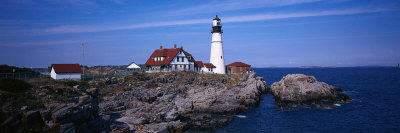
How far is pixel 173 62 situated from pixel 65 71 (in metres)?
20.2

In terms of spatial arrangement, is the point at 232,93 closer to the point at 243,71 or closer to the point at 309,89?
the point at 309,89

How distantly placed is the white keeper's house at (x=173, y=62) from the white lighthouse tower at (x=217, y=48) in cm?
128

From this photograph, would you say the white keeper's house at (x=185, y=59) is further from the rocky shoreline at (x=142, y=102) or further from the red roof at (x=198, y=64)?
the rocky shoreline at (x=142, y=102)

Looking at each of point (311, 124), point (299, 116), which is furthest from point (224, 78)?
point (311, 124)

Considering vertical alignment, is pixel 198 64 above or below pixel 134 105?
above

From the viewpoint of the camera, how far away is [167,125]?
69.7 feet

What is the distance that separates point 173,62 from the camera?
167 feet

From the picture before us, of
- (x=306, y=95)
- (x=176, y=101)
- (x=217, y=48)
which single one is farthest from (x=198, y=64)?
(x=306, y=95)

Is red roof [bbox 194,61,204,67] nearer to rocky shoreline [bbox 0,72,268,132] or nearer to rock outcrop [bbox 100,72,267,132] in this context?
rock outcrop [bbox 100,72,267,132]

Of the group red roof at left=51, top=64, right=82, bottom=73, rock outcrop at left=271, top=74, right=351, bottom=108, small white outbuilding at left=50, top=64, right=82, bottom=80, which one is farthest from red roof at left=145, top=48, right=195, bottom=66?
rock outcrop at left=271, top=74, right=351, bottom=108

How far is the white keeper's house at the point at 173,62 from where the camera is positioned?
5050cm

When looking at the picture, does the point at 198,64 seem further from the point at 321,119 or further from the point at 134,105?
the point at 321,119

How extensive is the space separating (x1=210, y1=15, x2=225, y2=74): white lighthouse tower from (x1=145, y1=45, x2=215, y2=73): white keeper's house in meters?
1.28

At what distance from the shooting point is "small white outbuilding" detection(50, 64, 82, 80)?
3609cm
